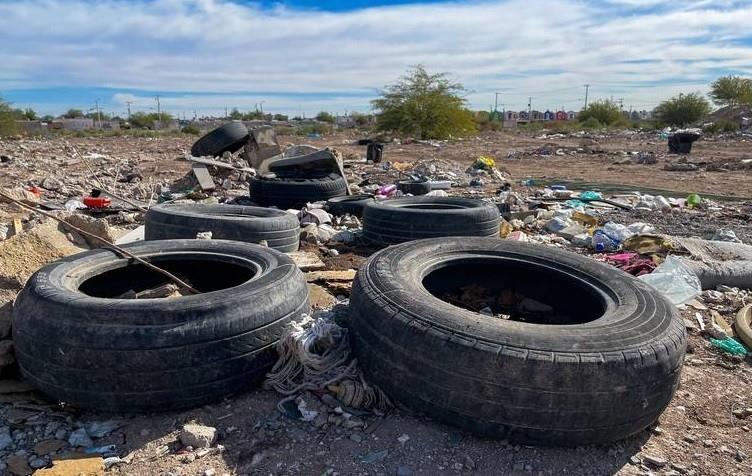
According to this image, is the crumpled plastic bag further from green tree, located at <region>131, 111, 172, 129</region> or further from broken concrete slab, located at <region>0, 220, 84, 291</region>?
green tree, located at <region>131, 111, 172, 129</region>

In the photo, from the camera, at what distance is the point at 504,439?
2332 millimetres

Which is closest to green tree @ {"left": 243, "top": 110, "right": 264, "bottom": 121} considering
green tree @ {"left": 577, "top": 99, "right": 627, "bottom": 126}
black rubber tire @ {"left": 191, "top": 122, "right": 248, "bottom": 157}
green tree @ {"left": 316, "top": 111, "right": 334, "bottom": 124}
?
green tree @ {"left": 316, "top": 111, "right": 334, "bottom": 124}

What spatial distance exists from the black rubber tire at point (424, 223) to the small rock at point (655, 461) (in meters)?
3.26

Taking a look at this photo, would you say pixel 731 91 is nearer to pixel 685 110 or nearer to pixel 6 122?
pixel 685 110

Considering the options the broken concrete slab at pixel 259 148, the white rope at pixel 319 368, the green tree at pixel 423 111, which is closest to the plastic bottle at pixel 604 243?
the white rope at pixel 319 368

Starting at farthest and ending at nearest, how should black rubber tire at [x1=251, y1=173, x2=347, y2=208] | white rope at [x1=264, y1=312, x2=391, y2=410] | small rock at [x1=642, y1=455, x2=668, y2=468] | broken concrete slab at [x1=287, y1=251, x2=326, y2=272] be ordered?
black rubber tire at [x1=251, y1=173, x2=347, y2=208] → broken concrete slab at [x1=287, y1=251, x2=326, y2=272] → white rope at [x1=264, y1=312, x2=391, y2=410] → small rock at [x1=642, y1=455, x2=668, y2=468]

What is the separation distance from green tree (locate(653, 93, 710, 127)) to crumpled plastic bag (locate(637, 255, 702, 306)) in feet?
153

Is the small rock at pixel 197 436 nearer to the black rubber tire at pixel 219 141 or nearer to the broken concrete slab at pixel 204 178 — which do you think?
the broken concrete slab at pixel 204 178

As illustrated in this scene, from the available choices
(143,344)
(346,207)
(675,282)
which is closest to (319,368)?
(143,344)

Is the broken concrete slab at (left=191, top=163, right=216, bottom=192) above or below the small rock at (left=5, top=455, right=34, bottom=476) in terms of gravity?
above

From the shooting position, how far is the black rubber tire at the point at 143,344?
8.01ft

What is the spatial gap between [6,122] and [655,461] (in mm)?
37246

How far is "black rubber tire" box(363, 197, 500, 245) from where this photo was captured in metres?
5.49

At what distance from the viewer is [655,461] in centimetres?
236
